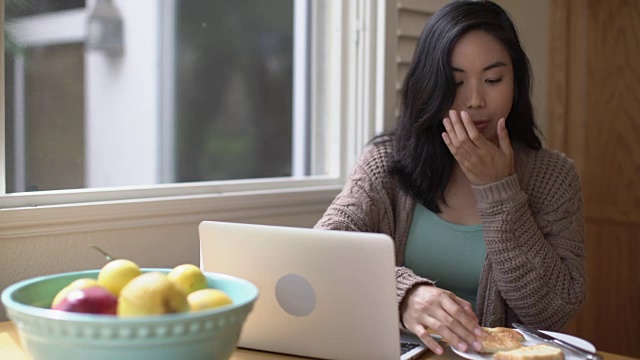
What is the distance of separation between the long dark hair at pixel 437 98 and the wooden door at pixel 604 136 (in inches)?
35.3

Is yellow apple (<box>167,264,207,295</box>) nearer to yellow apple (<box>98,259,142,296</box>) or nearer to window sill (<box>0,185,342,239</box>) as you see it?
yellow apple (<box>98,259,142,296</box>)

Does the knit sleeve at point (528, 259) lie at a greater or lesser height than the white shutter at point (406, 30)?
lesser

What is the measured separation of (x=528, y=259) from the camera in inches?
62.2

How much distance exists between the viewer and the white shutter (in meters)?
2.24

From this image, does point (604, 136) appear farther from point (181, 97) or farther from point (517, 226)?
point (181, 97)

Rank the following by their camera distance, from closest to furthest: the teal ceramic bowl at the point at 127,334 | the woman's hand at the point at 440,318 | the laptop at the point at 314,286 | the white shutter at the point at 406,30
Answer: the teal ceramic bowl at the point at 127,334, the laptop at the point at 314,286, the woman's hand at the point at 440,318, the white shutter at the point at 406,30

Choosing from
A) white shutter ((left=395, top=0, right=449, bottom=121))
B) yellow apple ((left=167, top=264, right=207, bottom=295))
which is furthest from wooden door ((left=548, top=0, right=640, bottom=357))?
yellow apple ((left=167, top=264, right=207, bottom=295))

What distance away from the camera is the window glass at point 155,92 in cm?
168

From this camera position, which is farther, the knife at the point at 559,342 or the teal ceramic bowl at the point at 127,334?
the knife at the point at 559,342

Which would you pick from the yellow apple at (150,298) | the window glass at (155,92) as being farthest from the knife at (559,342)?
the window glass at (155,92)

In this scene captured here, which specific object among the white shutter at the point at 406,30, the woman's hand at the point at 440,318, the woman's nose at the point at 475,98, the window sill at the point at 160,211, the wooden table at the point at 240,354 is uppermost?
the white shutter at the point at 406,30

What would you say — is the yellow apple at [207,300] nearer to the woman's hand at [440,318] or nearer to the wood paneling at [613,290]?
the woman's hand at [440,318]

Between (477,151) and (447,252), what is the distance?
284 mm

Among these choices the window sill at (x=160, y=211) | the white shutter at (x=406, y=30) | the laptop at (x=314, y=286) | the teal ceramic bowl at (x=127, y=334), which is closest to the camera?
the teal ceramic bowl at (x=127, y=334)
